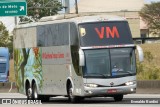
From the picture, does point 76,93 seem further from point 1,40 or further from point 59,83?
point 1,40

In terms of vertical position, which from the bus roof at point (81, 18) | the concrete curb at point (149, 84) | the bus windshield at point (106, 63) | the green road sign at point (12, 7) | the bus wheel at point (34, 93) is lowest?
the concrete curb at point (149, 84)

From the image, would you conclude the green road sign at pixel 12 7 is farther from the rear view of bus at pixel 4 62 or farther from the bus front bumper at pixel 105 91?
the rear view of bus at pixel 4 62

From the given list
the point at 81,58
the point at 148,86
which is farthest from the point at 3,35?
the point at 81,58

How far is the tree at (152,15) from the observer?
131875 mm

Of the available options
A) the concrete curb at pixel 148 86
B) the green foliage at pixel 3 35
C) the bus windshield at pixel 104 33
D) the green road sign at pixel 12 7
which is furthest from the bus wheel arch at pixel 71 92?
the green foliage at pixel 3 35

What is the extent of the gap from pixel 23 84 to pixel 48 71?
127 inches

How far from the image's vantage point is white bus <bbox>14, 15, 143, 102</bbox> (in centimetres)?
2683

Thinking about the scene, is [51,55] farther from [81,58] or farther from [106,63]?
[106,63]

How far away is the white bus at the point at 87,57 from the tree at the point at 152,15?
4033 inches

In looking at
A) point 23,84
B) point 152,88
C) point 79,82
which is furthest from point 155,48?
point 79,82

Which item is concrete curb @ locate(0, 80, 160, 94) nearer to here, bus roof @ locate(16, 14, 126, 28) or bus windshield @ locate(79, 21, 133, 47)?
bus roof @ locate(16, 14, 126, 28)

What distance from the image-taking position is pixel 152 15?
132625mm

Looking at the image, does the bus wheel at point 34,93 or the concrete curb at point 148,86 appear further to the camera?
the concrete curb at point 148,86

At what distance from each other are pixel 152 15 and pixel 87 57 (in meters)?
107
